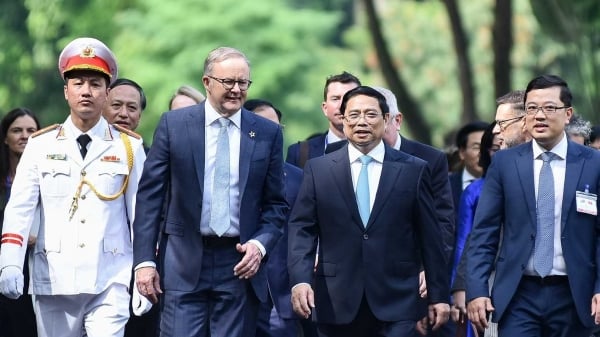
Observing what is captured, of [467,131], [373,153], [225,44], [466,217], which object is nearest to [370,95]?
[373,153]

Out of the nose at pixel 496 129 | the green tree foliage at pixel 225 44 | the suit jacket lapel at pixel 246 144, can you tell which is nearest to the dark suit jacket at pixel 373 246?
the suit jacket lapel at pixel 246 144

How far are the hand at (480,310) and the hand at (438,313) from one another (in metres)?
0.28

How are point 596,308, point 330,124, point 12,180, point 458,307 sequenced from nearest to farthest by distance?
point 596,308 → point 458,307 → point 330,124 → point 12,180

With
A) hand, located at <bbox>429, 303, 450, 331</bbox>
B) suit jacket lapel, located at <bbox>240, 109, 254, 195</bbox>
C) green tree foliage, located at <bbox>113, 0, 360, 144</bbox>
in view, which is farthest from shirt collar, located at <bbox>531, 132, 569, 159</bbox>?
Result: green tree foliage, located at <bbox>113, 0, 360, 144</bbox>

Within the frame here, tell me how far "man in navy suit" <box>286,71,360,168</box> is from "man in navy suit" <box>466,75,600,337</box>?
288cm

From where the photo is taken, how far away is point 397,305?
1129 cm

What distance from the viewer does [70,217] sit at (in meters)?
11.1

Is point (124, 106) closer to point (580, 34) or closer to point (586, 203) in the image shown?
point (586, 203)

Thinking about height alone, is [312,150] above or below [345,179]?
above

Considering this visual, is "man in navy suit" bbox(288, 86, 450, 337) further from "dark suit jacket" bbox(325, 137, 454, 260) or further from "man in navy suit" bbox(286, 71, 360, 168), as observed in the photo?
"man in navy suit" bbox(286, 71, 360, 168)

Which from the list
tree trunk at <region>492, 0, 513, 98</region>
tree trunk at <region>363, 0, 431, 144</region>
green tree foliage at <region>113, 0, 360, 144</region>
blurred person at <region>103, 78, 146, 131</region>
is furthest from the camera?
green tree foliage at <region>113, 0, 360, 144</region>

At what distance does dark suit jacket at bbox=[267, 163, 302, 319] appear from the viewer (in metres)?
13.0

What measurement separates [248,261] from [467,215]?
2.95m

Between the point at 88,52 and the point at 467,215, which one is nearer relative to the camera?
the point at 88,52
